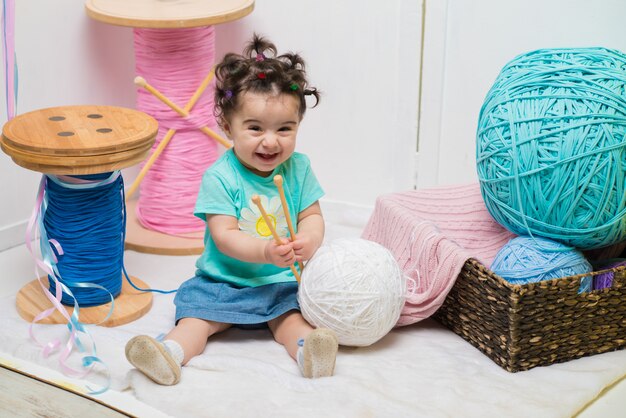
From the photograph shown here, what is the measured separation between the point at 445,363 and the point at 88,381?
0.65 metres

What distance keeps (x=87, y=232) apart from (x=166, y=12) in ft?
2.02

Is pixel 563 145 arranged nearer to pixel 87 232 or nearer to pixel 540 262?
pixel 540 262

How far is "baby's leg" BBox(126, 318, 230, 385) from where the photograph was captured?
1.40 meters

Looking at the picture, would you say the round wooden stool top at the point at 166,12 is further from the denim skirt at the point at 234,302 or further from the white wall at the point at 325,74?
the denim skirt at the point at 234,302

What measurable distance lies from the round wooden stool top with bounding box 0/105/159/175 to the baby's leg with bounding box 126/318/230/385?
0.35 metres

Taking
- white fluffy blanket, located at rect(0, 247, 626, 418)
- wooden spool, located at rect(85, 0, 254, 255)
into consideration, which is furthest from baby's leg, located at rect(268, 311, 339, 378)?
wooden spool, located at rect(85, 0, 254, 255)

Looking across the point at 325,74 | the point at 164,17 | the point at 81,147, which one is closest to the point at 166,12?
the point at 164,17

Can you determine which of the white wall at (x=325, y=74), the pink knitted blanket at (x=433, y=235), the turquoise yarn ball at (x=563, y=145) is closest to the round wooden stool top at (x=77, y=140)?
the white wall at (x=325, y=74)

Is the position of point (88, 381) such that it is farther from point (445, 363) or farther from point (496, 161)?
point (496, 161)

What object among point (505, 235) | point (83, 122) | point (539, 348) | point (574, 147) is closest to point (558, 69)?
point (574, 147)

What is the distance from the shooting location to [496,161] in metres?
1.51

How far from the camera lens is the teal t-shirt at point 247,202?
159 cm

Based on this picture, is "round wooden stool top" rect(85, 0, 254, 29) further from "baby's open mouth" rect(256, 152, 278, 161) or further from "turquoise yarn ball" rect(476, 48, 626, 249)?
"turquoise yarn ball" rect(476, 48, 626, 249)

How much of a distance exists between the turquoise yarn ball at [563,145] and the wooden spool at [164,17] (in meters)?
0.77
